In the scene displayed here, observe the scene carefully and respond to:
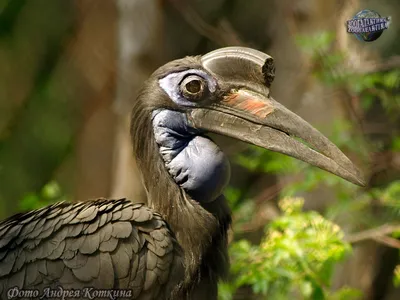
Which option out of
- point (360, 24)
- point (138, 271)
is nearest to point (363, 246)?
point (360, 24)

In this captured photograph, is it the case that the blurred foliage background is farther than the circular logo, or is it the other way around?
the blurred foliage background

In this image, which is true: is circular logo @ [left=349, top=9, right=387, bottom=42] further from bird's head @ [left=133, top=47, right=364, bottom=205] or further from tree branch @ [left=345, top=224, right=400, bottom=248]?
tree branch @ [left=345, top=224, right=400, bottom=248]

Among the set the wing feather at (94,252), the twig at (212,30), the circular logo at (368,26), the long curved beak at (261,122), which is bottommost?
the wing feather at (94,252)

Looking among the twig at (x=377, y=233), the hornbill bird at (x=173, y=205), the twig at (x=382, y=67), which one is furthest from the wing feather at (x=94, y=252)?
the twig at (x=382, y=67)

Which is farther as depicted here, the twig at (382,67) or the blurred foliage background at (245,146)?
the twig at (382,67)

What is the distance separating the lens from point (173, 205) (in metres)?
2.43

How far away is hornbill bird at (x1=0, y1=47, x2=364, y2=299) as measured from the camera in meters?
2.26

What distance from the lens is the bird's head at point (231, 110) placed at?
7.73 feet

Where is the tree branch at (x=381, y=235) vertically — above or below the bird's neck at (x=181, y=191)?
below

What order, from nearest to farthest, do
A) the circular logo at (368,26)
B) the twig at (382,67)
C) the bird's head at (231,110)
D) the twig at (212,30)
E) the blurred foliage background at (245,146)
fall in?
1. the bird's head at (231,110)
2. the circular logo at (368,26)
3. the blurred foliage background at (245,146)
4. the twig at (382,67)
5. the twig at (212,30)

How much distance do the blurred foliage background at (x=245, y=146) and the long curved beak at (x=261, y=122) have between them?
1.96 feet

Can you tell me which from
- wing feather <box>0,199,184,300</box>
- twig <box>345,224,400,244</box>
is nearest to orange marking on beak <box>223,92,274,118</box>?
wing feather <box>0,199,184,300</box>

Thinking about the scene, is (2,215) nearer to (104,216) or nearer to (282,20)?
(282,20)

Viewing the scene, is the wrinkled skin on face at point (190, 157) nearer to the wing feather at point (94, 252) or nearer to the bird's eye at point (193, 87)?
the bird's eye at point (193, 87)
